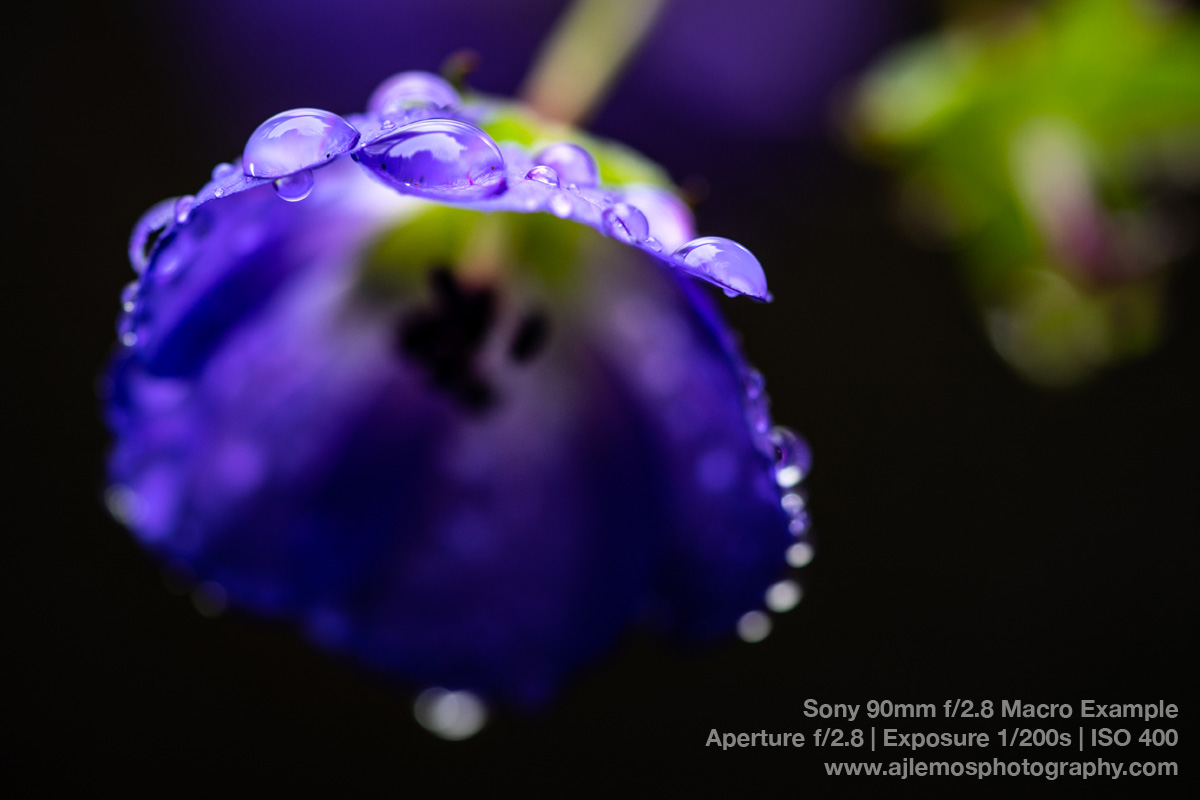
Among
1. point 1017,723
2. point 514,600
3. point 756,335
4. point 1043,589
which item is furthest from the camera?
point 1043,589

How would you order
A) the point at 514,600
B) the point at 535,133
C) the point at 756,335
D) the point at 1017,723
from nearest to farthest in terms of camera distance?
the point at 535,133 → the point at 514,600 → the point at 1017,723 → the point at 756,335

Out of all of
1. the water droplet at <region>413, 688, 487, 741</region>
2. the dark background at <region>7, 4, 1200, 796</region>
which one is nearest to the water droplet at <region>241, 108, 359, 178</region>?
the water droplet at <region>413, 688, 487, 741</region>

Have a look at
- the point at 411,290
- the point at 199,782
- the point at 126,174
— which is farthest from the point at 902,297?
the point at 199,782

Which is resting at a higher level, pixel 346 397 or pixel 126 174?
pixel 126 174

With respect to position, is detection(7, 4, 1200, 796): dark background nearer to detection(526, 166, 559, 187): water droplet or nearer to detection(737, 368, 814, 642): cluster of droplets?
detection(737, 368, 814, 642): cluster of droplets

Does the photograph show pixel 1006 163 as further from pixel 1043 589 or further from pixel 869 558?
pixel 1043 589

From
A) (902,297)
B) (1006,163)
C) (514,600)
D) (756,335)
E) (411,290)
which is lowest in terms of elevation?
(514,600)
